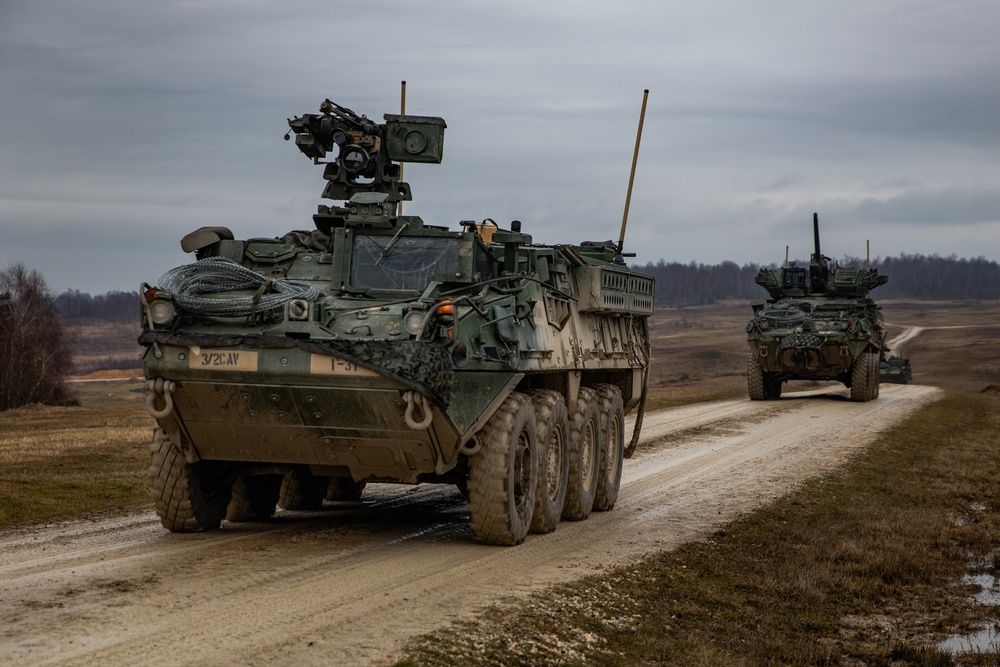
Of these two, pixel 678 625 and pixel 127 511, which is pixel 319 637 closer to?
pixel 678 625

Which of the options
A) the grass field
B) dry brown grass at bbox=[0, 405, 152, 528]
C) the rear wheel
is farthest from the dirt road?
the rear wheel

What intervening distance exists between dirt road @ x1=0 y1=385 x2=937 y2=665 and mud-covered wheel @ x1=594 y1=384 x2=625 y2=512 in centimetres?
25

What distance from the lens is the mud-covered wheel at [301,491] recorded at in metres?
12.9

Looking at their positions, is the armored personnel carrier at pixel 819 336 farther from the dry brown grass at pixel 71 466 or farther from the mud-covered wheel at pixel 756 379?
the dry brown grass at pixel 71 466

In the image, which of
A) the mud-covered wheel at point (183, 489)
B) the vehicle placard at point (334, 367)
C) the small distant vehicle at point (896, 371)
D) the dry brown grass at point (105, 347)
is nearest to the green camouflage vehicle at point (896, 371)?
the small distant vehicle at point (896, 371)

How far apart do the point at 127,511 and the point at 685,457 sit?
30.2 feet

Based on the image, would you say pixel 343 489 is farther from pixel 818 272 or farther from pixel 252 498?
pixel 818 272

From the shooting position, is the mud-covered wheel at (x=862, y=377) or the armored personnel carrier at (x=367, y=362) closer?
the armored personnel carrier at (x=367, y=362)

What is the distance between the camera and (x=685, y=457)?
63.2ft

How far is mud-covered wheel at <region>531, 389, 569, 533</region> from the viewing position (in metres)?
11.2

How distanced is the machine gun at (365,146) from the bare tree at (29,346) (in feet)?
113

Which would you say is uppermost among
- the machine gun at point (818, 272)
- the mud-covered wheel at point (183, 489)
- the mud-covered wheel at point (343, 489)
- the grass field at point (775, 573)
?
the machine gun at point (818, 272)

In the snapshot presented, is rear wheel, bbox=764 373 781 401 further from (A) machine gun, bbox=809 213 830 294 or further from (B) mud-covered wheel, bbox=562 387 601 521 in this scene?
(B) mud-covered wheel, bbox=562 387 601 521

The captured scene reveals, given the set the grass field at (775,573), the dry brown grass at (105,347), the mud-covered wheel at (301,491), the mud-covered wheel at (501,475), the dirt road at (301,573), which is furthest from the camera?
the dry brown grass at (105,347)
